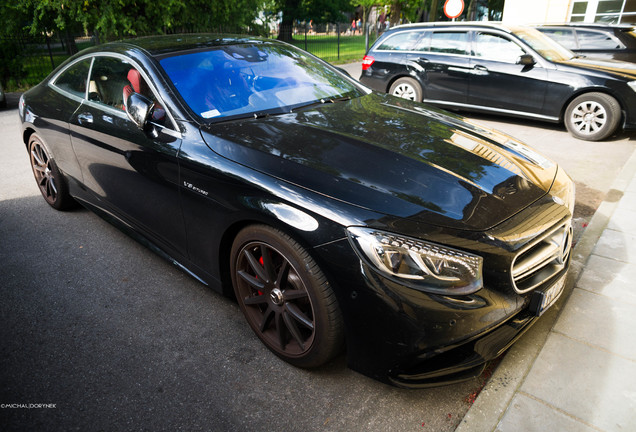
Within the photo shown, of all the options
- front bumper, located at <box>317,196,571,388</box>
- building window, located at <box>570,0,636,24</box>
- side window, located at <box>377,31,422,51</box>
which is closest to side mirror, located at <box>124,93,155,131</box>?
front bumper, located at <box>317,196,571,388</box>

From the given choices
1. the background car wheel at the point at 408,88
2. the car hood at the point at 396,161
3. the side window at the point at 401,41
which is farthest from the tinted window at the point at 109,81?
the side window at the point at 401,41

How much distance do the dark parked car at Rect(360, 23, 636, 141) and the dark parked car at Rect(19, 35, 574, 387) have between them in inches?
184

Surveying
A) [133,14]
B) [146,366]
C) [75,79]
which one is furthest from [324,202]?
[133,14]

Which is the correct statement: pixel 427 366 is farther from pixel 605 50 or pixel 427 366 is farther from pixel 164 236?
pixel 605 50

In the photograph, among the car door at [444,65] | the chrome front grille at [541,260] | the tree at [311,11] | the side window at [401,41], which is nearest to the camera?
the chrome front grille at [541,260]

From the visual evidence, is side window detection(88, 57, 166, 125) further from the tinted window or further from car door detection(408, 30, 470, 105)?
car door detection(408, 30, 470, 105)

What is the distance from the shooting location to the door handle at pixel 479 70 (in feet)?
24.7

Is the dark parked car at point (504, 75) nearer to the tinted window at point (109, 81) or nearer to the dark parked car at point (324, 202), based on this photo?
the dark parked car at point (324, 202)

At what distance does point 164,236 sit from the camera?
9.62 ft

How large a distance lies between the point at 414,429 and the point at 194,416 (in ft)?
3.34

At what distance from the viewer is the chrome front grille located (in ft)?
6.70

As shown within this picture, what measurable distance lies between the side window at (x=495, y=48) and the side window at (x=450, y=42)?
208 mm

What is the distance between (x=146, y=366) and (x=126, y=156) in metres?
1.38

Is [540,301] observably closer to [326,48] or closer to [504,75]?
[504,75]
